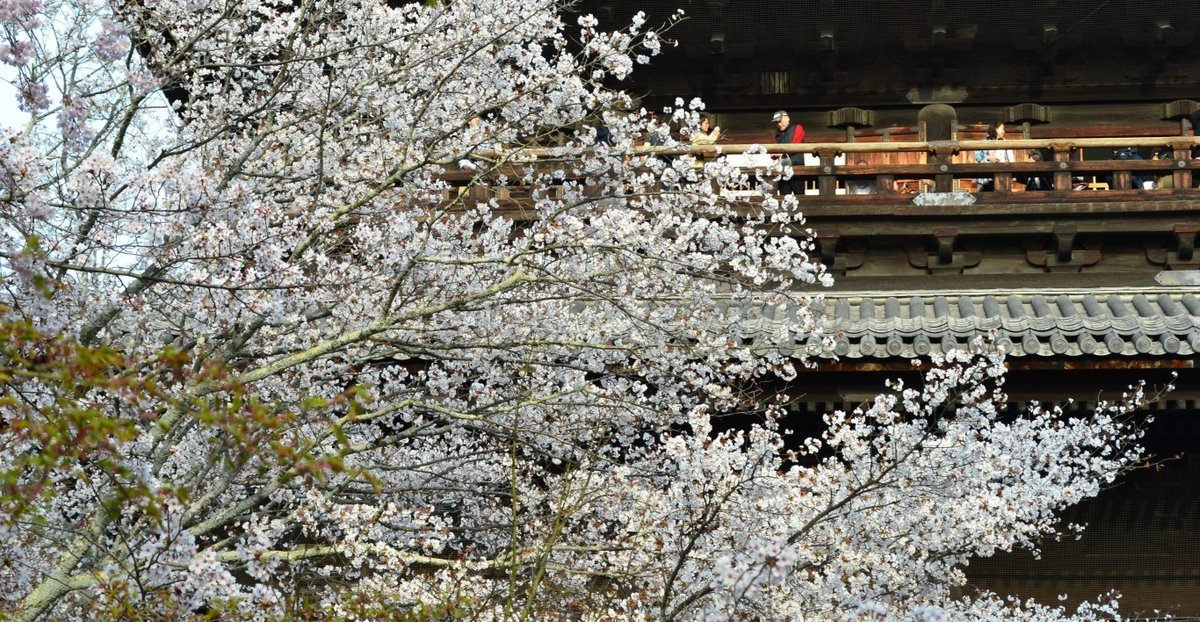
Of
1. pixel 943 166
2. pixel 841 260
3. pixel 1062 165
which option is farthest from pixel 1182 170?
pixel 841 260

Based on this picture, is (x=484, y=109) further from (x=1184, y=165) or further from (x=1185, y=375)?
(x=1184, y=165)

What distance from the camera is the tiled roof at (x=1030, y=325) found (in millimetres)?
9523

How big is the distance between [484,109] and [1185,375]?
510 cm

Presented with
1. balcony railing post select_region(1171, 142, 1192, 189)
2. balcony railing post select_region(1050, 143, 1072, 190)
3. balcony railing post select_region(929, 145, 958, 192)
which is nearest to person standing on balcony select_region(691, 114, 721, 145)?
balcony railing post select_region(929, 145, 958, 192)

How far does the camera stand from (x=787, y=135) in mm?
12016

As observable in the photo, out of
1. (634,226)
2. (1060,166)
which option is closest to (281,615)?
(634,226)

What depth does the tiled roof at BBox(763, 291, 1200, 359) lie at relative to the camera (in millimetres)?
9523

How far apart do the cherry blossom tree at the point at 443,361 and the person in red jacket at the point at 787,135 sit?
1.99 m

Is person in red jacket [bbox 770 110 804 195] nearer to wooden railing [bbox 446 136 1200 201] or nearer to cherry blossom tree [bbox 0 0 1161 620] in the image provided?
wooden railing [bbox 446 136 1200 201]

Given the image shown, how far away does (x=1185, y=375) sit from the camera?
382 inches

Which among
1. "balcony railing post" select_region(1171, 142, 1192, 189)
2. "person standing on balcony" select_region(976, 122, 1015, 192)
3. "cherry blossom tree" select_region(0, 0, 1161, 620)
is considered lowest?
"cherry blossom tree" select_region(0, 0, 1161, 620)

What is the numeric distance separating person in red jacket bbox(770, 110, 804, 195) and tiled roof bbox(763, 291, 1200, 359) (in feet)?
4.40

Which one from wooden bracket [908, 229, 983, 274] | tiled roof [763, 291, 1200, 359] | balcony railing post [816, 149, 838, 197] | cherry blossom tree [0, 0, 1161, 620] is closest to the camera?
cherry blossom tree [0, 0, 1161, 620]

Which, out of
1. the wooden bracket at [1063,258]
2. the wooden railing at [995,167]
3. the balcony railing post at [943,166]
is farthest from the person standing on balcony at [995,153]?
the wooden bracket at [1063,258]
